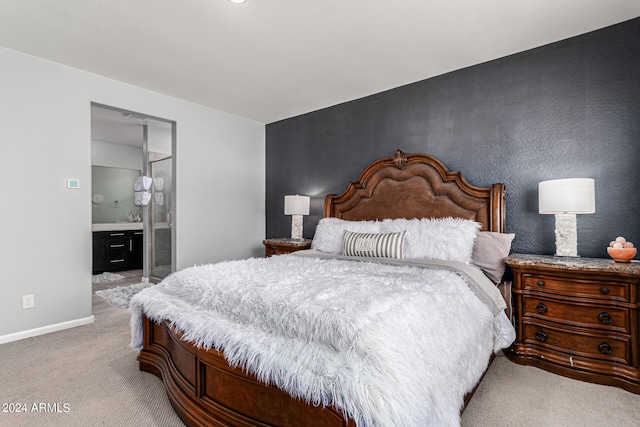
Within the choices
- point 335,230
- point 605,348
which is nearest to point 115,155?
point 335,230

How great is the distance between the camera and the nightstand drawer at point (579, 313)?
2129 mm

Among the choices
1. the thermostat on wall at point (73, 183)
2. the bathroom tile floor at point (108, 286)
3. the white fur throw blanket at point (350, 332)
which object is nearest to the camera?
the white fur throw blanket at point (350, 332)

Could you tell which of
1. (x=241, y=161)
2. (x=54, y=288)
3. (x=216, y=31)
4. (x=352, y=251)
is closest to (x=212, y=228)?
(x=241, y=161)

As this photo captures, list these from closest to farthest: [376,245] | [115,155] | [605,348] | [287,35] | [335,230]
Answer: [605,348] → [287,35] → [376,245] → [335,230] → [115,155]

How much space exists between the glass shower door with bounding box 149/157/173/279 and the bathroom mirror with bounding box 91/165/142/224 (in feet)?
6.99

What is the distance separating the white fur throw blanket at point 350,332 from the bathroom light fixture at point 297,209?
204 centimetres

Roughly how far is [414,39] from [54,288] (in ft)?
13.2

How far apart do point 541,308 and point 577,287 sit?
0.92ft

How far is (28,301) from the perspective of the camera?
2977 mm

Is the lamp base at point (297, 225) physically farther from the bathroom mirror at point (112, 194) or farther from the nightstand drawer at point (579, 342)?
the bathroom mirror at point (112, 194)

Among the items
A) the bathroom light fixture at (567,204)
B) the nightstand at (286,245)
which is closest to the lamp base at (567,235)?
the bathroom light fixture at (567,204)

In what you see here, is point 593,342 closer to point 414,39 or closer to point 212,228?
point 414,39

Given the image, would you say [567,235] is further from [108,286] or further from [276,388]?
[108,286]

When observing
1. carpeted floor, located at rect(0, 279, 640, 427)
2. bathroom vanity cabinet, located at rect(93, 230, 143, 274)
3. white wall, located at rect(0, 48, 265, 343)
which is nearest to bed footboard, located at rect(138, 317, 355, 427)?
carpeted floor, located at rect(0, 279, 640, 427)
